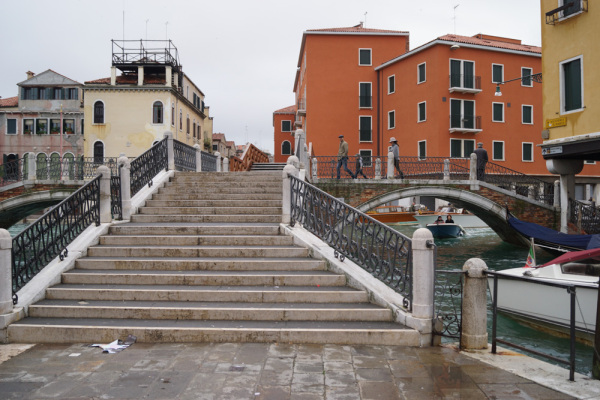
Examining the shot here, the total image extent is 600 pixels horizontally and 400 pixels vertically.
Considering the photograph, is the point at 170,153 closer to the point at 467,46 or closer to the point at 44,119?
the point at 467,46

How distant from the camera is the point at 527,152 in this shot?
93.7 ft

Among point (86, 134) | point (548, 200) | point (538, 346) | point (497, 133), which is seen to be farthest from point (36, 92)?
point (538, 346)

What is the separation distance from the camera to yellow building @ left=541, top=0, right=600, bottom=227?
1415cm

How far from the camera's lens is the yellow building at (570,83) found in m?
14.1

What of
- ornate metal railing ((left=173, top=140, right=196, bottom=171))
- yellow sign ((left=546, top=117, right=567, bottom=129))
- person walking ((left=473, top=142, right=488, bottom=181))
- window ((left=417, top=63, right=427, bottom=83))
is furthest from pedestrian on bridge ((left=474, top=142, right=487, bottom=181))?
ornate metal railing ((left=173, top=140, right=196, bottom=171))

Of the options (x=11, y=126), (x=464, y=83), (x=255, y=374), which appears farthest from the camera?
(x=11, y=126)

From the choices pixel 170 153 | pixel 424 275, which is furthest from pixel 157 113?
pixel 424 275

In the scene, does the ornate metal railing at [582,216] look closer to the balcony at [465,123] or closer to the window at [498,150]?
the balcony at [465,123]

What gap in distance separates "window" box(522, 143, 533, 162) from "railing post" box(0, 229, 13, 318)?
28.9 m

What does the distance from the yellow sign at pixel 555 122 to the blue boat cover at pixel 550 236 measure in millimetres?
3730

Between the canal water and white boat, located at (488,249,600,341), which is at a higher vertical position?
white boat, located at (488,249,600,341)

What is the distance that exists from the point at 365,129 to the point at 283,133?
15.9 m

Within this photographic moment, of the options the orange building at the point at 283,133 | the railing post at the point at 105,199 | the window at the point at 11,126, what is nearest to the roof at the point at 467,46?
the orange building at the point at 283,133

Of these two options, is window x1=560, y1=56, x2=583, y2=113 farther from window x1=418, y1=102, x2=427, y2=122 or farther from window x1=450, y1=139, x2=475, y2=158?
window x1=418, y1=102, x2=427, y2=122
